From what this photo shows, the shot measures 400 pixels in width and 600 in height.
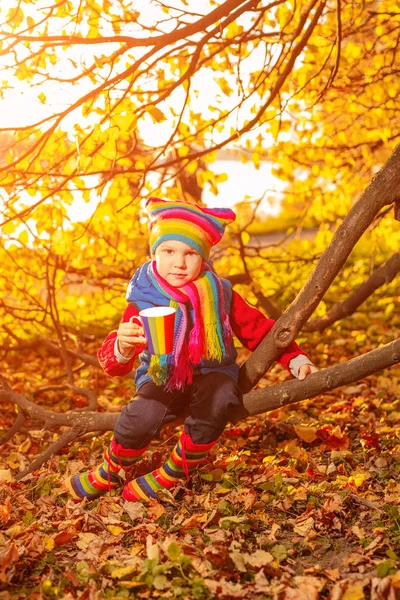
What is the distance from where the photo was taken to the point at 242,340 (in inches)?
126

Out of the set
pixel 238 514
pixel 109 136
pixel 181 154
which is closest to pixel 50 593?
pixel 238 514

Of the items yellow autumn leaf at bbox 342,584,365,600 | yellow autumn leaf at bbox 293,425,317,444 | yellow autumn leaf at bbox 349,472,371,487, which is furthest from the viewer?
yellow autumn leaf at bbox 293,425,317,444

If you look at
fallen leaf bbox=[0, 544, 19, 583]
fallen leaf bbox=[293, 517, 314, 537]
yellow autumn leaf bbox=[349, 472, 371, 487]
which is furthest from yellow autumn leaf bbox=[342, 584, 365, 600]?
fallen leaf bbox=[0, 544, 19, 583]

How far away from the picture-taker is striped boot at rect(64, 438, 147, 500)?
3.15 metres

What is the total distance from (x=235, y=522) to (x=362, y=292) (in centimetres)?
305

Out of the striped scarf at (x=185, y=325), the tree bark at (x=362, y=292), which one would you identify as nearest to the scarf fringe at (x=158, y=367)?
the striped scarf at (x=185, y=325)

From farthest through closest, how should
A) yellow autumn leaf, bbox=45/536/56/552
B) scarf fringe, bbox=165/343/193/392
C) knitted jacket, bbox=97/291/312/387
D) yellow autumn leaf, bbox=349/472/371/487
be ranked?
yellow autumn leaf, bbox=349/472/371/487 → knitted jacket, bbox=97/291/312/387 → scarf fringe, bbox=165/343/193/392 → yellow autumn leaf, bbox=45/536/56/552

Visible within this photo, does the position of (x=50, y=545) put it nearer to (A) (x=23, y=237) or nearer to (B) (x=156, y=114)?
(B) (x=156, y=114)

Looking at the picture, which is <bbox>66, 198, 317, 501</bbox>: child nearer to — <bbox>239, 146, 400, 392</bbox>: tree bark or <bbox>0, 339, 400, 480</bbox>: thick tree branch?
<bbox>0, 339, 400, 480</bbox>: thick tree branch

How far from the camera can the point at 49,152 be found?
4258 mm

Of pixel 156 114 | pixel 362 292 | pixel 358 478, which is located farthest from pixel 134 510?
pixel 362 292

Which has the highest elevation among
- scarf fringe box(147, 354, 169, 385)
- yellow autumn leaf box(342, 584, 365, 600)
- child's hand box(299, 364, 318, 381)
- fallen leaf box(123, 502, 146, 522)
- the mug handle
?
the mug handle

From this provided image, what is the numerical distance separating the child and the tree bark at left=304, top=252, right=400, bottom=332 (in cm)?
217

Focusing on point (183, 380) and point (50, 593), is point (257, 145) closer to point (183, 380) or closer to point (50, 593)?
point (183, 380)
